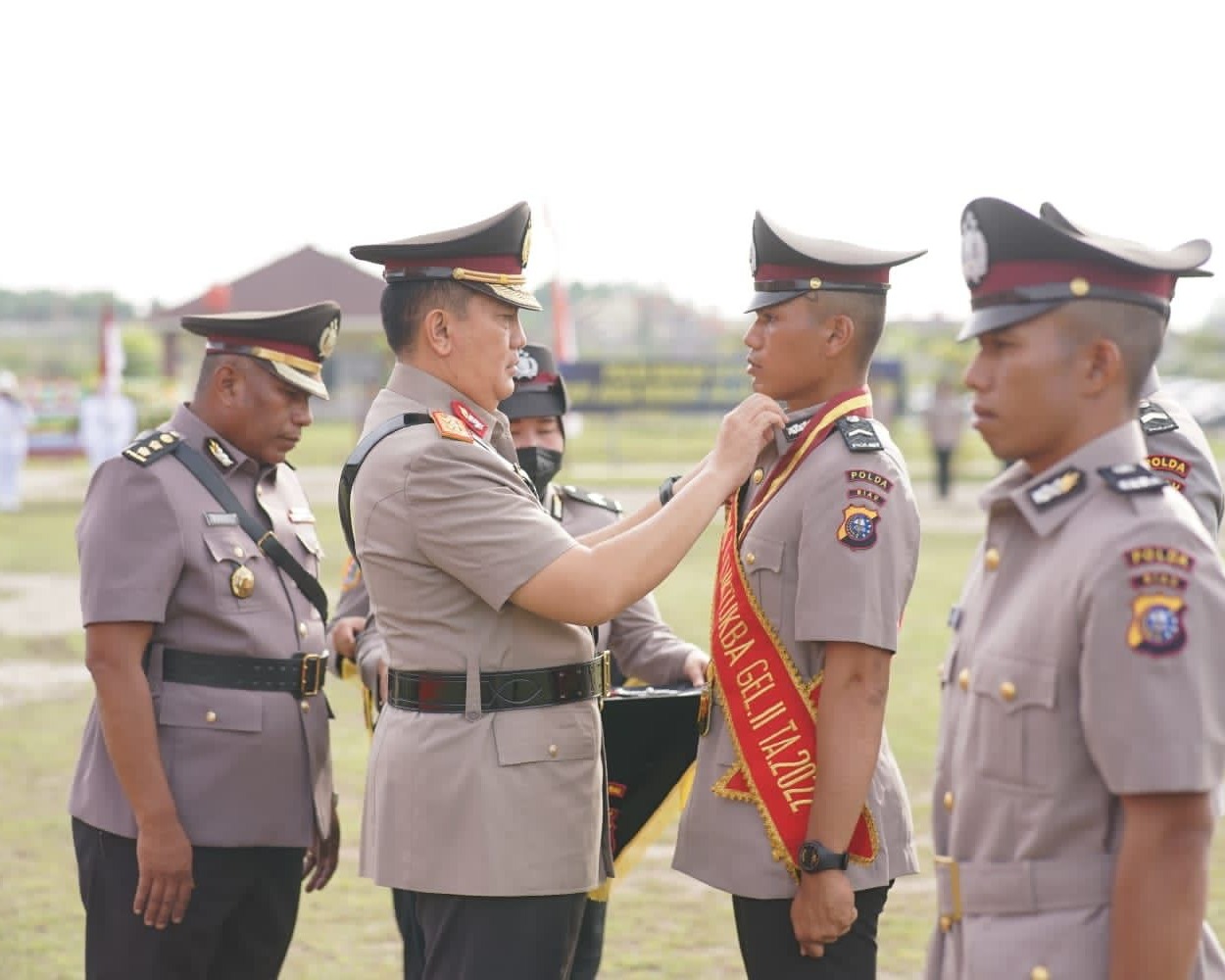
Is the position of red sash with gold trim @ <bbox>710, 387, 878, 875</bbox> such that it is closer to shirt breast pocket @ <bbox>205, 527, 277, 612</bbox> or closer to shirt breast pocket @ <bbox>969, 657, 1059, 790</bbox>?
shirt breast pocket @ <bbox>969, 657, 1059, 790</bbox>

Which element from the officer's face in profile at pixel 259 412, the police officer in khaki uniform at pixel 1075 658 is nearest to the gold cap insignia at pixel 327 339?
the officer's face in profile at pixel 259 412

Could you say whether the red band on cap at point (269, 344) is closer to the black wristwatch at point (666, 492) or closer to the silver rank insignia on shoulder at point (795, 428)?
the black wristwatch at point (666, 492)

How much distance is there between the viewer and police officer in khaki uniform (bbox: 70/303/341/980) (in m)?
3.55

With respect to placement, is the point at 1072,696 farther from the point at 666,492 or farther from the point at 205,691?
the point at 205,691

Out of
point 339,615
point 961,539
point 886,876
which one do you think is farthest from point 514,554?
point 961,539

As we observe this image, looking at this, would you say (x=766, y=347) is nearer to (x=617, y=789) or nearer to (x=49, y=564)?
(x=617, y=789)

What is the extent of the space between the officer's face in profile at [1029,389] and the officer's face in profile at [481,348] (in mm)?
1192

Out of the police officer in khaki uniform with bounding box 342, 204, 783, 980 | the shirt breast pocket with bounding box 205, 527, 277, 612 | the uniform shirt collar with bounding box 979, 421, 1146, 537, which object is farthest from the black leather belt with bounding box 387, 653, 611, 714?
the uniform shirt collar with bounding box 979, 421, 1146, 537

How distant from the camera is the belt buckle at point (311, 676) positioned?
3.80 meters

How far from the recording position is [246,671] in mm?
3723

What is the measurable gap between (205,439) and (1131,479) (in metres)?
2.46

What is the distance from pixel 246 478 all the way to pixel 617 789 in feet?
4.23

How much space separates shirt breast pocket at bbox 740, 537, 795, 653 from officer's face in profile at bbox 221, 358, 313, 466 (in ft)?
4.61

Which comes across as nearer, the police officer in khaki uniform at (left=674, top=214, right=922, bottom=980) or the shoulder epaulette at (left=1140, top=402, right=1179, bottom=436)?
the police officer in khaki uniform at (left=674, top=214, right=922, bottom=980)
